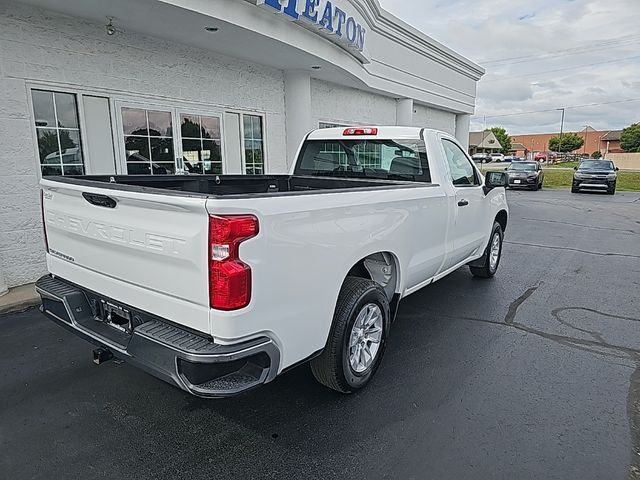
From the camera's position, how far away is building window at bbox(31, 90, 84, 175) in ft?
20.2

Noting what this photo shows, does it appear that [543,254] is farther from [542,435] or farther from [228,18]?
[228,18]

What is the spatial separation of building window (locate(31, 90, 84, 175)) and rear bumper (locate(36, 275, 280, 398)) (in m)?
4.47

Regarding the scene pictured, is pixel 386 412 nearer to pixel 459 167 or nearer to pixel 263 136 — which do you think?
pixel 459 167

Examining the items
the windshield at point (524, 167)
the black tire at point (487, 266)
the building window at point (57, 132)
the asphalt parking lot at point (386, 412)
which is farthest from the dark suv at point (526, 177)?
the building window at point (57, 132)

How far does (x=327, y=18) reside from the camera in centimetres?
818

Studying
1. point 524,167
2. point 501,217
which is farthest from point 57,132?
point 524,167

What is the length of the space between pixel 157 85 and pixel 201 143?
54.0 inches

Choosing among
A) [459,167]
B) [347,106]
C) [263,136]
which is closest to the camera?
[459,167]

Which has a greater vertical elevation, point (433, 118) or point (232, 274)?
point (433, 118)

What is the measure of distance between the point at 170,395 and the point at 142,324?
3.37 ft

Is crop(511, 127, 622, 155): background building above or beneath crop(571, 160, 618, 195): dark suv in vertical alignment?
above

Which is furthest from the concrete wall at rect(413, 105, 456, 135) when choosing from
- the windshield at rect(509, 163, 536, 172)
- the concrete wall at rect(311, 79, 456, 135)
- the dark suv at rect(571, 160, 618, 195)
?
the dark suv at rect(571, 160, 618, 195)

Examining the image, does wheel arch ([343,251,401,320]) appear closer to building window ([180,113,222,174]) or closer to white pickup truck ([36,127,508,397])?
white pickup truck ([36,127,508,397])

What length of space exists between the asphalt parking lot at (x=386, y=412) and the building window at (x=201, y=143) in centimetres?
422
